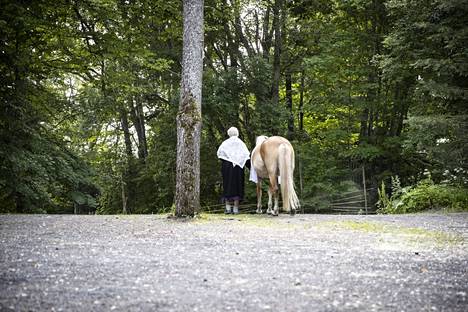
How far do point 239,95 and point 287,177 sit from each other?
1055 centimetres

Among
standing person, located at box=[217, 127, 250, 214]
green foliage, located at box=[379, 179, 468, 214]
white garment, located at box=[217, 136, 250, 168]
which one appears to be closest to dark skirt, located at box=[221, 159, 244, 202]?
standing person, located at box=[217, 127, 250, 214]

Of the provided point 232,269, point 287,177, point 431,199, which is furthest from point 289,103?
point 232,269

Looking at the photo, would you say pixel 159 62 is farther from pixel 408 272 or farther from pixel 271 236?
pixel 408 272

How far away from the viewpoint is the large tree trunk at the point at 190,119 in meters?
10.1

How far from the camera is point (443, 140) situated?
1355 centimetres

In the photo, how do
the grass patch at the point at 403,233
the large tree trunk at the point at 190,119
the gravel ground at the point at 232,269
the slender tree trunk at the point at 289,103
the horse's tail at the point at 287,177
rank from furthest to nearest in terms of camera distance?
the slender tree trunk at the point at 289,103 → the horse's tail at the point at 287,177 → the large tree trunk at the point at 190,119 → the grass patch at the point at 403,233 → the gravel ground at the point at 232,269

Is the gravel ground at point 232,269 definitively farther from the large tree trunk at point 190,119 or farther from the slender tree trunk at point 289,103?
the slender tree trunk at point 289,103

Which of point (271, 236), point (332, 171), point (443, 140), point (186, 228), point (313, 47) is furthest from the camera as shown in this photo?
point (313, 47)

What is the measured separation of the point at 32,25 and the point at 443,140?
10.7 metres

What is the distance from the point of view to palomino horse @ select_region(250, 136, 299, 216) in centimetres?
1123

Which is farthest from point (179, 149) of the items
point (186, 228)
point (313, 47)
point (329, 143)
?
point (313, 47)

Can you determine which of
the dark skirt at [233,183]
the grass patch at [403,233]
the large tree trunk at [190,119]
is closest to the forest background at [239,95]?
the large tree trunk at [190,119]

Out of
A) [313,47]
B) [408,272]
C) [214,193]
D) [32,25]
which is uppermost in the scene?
[313,47]

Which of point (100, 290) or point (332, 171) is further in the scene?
point (332, 171)
